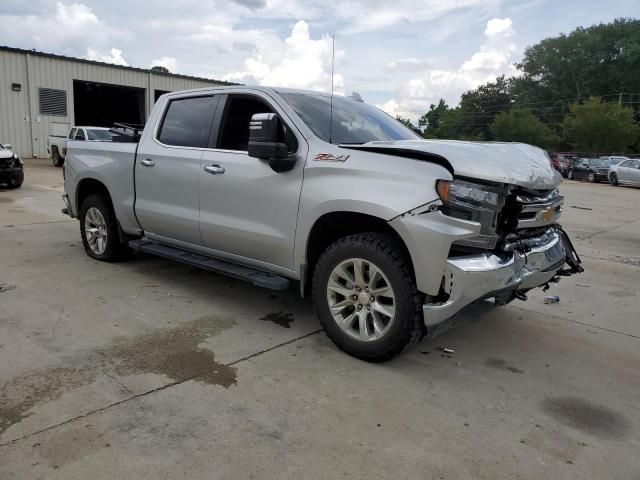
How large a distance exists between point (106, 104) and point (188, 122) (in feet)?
123

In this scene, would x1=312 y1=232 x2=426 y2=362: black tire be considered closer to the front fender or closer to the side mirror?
the front fender

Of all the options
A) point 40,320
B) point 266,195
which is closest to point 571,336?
point 266,195

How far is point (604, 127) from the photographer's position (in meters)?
48.4

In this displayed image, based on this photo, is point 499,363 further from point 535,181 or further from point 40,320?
point 40,320

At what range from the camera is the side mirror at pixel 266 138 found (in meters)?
3.92

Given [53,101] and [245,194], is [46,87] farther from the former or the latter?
[245,194]

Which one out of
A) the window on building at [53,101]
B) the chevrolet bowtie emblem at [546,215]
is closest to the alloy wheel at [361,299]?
the chevrolet bowtie emblem at [546,215]

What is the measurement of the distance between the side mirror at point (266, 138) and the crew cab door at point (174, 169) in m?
1.01

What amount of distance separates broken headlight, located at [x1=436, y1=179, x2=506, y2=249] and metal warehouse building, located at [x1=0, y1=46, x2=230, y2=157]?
28792 mm

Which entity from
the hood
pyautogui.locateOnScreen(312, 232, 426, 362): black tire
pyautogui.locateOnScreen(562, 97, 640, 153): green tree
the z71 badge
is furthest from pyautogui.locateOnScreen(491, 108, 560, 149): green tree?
pyautogui.locateOnScreen(312, 232, 426, 362): black tire

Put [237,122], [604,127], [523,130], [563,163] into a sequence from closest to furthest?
[237,122]
[563,163]
[604,127]
[523,130]

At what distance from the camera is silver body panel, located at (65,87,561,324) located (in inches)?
134

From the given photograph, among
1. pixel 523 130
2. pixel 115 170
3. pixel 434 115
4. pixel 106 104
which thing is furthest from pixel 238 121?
pixel 434 115

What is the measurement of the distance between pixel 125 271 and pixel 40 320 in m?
1.61
